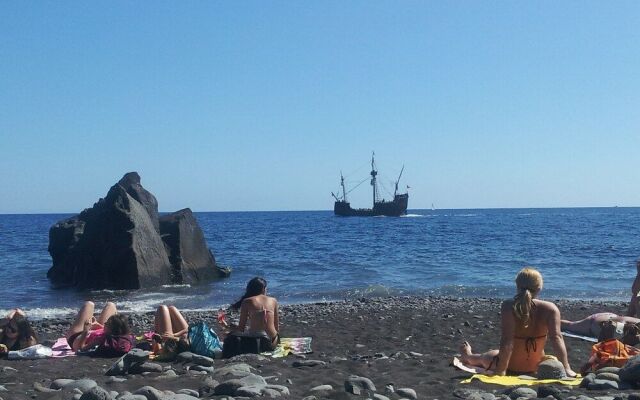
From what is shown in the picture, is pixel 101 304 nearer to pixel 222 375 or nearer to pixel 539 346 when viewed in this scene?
pixel 222 375

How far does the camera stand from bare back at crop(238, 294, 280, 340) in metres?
10.0

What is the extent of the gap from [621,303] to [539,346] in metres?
11.7

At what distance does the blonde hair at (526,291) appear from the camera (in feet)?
24.5

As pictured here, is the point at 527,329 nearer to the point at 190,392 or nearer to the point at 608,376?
the point at 608,376

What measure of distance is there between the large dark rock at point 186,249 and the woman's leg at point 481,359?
1853cm

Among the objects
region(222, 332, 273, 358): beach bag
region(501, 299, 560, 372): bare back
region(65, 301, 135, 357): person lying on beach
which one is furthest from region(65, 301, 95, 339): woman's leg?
region(501, 299, 560, 372): bare back

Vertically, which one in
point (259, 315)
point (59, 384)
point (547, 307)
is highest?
point (547, 307)

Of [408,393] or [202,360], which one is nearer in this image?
[408,393]

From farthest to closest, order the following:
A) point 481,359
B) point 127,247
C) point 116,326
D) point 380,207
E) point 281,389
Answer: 1. point 380,207
2. point 127,247
3. point 116,326
4. point 481,359
5. point 281,389

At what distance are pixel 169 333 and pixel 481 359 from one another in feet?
14.6

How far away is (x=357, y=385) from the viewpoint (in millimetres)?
7070

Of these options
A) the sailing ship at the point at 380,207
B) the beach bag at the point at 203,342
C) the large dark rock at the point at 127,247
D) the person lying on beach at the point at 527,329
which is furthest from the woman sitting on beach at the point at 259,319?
the sailing ship at the point at 380,207

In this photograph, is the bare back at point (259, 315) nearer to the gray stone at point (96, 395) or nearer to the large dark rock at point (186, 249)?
the gray stone at point (96, 395)

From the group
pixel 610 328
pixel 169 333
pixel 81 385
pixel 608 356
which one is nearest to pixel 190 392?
pixel 81 385
